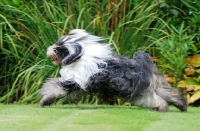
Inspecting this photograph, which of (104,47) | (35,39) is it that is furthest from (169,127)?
(35,39)

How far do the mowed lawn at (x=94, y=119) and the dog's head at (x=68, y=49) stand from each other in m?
0.65

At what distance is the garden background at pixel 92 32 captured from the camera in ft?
36.0

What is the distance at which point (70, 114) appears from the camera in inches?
330

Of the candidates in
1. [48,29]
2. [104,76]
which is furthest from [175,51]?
[104,76]

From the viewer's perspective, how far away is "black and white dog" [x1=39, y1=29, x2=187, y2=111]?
346 inches

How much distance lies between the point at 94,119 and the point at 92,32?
3.53 meters

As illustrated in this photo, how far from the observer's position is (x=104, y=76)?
28.9ft

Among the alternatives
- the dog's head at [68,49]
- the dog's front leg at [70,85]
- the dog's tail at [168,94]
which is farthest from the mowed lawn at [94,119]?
the dog's head at [68,49]

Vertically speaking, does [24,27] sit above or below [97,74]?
above

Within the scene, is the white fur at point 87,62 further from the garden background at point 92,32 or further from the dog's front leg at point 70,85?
the garden background at point 92,32

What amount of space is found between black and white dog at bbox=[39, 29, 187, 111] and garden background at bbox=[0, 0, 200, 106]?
1.67m

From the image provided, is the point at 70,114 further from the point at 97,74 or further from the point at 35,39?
the point at 35,39

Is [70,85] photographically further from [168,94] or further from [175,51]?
[175,51]

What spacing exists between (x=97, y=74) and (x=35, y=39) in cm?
292
